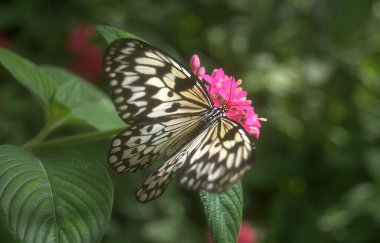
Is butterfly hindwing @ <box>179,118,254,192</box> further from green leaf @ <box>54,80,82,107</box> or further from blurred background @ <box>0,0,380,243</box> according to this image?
blurred background @ <box>0,0,380,243</box>

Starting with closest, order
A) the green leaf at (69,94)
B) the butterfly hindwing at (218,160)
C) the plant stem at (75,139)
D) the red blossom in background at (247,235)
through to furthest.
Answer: the butterfly hindwing at (218,160) → the plant stem at (75,139) → the green leaf at (69,94) → the red blossom in background at (247,235)

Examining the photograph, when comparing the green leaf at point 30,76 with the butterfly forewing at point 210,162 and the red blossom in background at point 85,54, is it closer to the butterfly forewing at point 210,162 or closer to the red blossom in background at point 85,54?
the butterfly forewing at point 210,162

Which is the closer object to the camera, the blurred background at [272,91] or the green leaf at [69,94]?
the green leaf at [69,94]

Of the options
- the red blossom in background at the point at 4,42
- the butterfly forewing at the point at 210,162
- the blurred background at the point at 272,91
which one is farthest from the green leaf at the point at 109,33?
the red blossom in background at the point at 4,42

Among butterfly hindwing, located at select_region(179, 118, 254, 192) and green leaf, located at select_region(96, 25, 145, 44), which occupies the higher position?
green leaf, located at select_region(96, 25, 145, 44)

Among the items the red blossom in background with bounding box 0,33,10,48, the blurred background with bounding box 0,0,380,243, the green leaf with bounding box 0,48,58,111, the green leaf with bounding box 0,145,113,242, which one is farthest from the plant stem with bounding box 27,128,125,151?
the red blossom in background with bounding box 0,33,10,48

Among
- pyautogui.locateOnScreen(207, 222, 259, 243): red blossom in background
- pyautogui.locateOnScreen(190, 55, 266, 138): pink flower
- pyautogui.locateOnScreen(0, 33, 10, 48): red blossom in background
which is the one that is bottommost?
pyautogui.locateOnScreen(190, 55, 266, 138): pink flower

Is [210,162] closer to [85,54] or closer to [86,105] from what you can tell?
[86,105]
